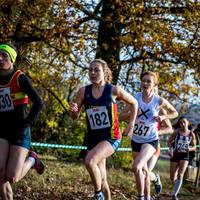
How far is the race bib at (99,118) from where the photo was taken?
243 inches

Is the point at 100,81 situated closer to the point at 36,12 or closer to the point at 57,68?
the point at 36,12

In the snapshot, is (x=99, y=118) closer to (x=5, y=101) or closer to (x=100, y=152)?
(x=100, y=152)

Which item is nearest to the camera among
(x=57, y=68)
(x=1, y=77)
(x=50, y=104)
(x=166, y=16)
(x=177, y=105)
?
(x=1, y=77)

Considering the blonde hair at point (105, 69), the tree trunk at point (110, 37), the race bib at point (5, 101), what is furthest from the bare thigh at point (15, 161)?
the tree trunk at point (110, 37)

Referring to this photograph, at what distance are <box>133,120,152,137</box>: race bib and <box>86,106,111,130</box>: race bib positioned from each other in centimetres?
141

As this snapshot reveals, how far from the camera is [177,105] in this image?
1652 centimetres

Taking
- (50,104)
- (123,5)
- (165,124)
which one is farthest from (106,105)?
(50,104)

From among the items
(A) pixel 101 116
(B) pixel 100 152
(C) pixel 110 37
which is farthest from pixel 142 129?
(C) pixel 110 37

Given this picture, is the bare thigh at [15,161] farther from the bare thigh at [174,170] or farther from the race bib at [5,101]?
the bare thigh at [174,170]

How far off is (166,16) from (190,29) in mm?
750

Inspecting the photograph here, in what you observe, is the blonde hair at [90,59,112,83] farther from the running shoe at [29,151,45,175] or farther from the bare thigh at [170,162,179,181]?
the bare thigh at [170,162,179,181]

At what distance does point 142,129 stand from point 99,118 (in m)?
1.50

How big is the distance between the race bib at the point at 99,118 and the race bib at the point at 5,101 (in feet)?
3.94

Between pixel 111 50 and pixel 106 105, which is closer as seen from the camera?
pixel 106 105
